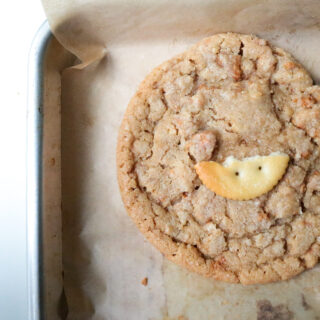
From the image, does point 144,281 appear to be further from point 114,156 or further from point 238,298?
point 114,156


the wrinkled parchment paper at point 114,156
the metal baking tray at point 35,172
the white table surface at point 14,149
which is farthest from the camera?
the white table surface at point 14,149

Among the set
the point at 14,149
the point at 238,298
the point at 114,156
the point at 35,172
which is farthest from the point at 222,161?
the point at 14,149

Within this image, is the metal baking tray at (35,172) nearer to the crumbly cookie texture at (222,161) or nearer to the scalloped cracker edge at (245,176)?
the crumbly cookie texture at (222,161)

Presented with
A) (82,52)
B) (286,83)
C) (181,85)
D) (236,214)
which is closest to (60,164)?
(82,52)

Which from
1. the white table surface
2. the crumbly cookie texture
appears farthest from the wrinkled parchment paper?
the white table surface

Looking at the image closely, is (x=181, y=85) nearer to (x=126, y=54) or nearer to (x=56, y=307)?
(x=126, y=54)

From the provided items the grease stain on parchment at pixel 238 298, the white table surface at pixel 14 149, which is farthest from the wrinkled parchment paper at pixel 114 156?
the white table surface at pixel 14 149
